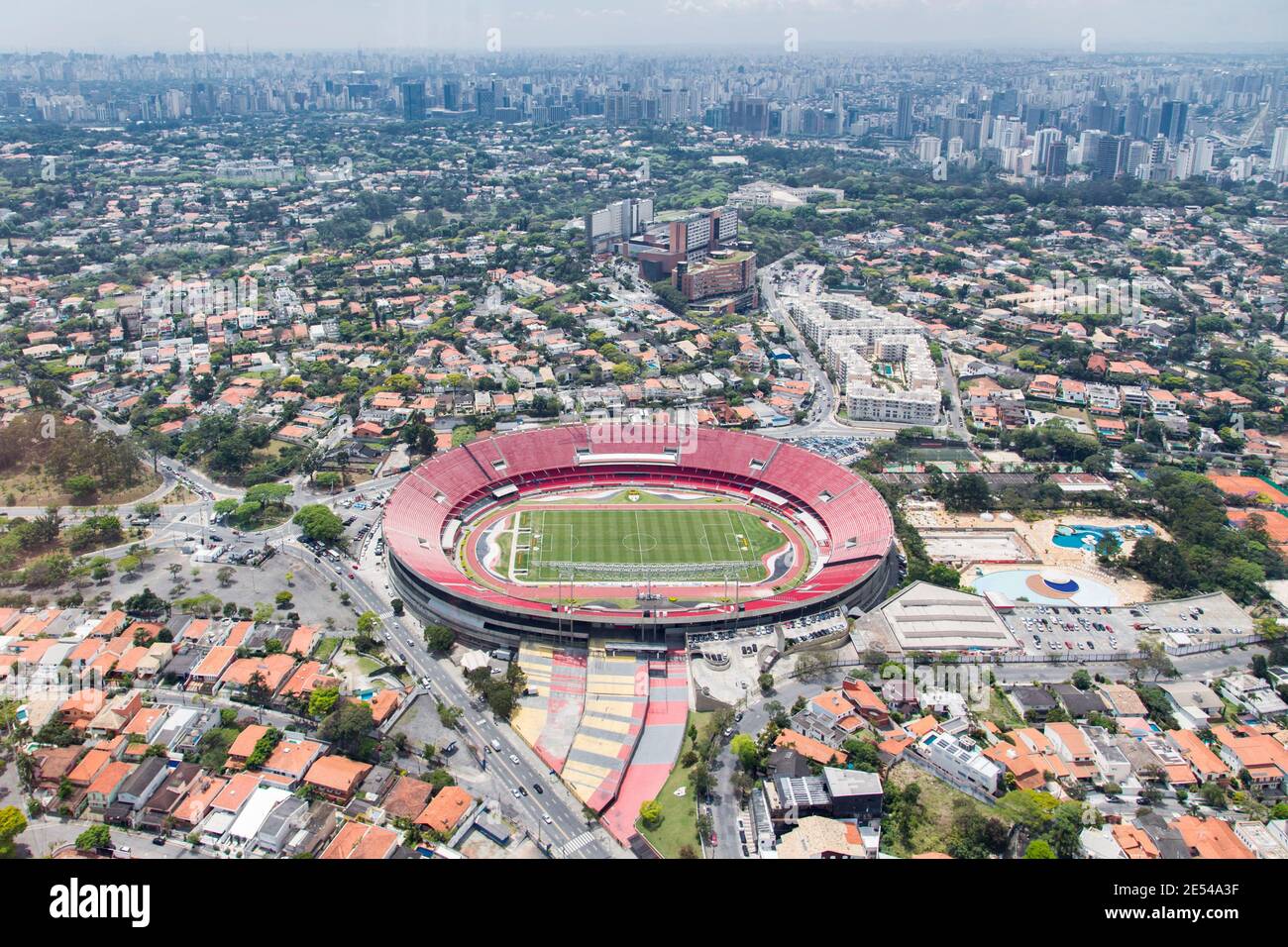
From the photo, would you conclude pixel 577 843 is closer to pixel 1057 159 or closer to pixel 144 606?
pixel 144 606

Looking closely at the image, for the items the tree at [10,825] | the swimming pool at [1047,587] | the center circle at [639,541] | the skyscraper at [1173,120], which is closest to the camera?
the tree at [10,825]

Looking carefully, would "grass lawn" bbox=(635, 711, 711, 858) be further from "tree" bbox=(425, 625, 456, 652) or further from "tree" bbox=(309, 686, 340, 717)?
"tree" bbox=(309, 686, 340, 717)

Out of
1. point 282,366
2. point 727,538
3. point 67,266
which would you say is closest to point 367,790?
point 727,538

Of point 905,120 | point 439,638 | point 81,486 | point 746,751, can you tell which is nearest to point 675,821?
point 746,751

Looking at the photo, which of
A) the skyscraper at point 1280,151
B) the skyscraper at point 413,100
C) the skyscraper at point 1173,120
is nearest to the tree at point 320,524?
the skyscraper at point 1280,151

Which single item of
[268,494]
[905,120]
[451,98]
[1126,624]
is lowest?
[1126,624]

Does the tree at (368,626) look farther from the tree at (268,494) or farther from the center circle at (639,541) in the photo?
the tree at (268,494)

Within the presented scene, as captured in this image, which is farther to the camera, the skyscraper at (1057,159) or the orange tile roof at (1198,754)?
the skyscraper at (1057,159)
